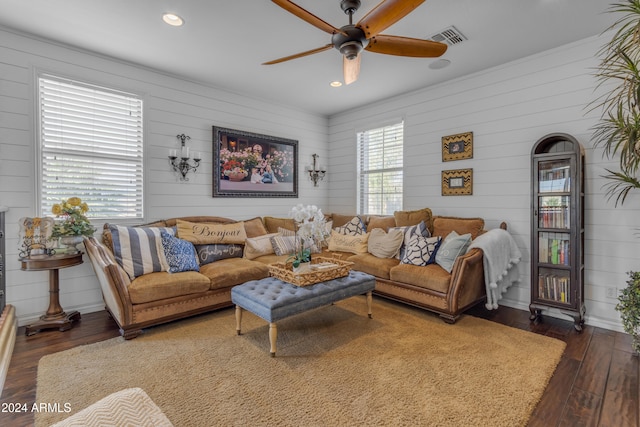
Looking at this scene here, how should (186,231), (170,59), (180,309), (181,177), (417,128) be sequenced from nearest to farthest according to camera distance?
(180,309) < (170,59) < (186,231) < (181,177) < (417,128)

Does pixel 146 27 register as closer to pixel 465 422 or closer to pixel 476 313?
pixel 465 422

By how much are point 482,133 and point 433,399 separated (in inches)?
125

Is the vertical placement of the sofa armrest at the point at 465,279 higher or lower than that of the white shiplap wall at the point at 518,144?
lower

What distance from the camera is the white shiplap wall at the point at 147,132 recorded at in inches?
115

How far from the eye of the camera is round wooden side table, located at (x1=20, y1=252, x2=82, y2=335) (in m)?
2.75

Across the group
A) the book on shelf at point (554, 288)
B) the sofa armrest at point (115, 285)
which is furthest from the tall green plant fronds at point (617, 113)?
the sofa armrest at point (115, 285)

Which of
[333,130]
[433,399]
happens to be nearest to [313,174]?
[333,130]

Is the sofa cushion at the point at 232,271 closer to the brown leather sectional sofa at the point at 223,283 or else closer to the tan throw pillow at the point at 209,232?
the brown leather sectional sofa at the point at 223,283

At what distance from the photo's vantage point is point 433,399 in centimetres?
188

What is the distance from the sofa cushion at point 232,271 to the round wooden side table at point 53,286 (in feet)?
4.00

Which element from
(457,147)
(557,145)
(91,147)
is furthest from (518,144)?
(91,147)

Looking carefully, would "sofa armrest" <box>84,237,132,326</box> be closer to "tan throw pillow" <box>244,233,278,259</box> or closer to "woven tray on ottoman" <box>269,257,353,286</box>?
"woven tray on ottoman" <box>269,257,353,286</box>

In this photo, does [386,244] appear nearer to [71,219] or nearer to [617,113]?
[617,113]

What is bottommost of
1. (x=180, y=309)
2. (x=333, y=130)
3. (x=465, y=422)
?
(x=465, y=422)
